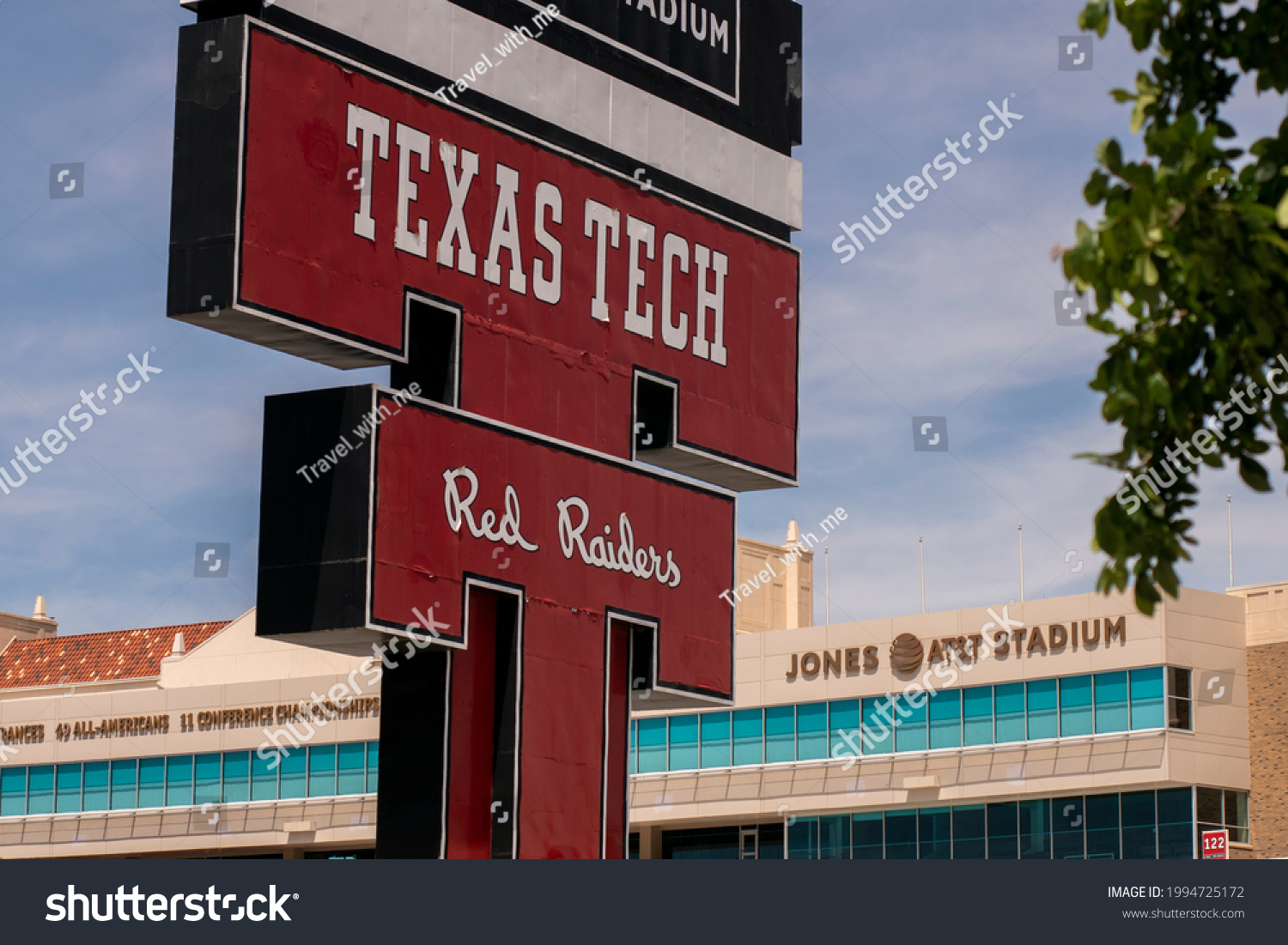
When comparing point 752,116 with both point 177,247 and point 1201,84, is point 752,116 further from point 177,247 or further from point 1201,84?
point 1201,84

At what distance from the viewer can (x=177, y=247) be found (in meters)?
20.6

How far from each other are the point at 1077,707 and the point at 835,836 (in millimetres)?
8234

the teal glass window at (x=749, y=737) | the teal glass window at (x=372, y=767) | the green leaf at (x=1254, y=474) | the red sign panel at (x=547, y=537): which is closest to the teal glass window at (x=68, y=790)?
the teal glass window at (x=372, y=767)

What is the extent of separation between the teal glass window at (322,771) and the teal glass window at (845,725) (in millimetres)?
15664

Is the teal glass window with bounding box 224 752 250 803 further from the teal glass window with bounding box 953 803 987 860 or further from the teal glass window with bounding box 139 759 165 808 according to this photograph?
the teal glass window with bounding box 953 803 987 860

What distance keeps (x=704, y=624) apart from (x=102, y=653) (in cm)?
5238

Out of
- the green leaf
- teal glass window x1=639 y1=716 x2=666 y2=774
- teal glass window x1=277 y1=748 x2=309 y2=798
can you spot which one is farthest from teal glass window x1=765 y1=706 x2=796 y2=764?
the green leaf

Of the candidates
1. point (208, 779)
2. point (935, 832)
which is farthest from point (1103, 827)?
point (208, 779)

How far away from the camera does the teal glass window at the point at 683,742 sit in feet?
179

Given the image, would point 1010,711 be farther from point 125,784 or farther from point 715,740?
point 125,784

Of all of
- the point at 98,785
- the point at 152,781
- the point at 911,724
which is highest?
the point at 911,724

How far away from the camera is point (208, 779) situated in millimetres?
60562

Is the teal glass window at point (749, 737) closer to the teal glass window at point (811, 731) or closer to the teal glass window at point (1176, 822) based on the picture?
the teal glass window at point (811, 731)

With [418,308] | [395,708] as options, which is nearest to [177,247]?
[418,308]
